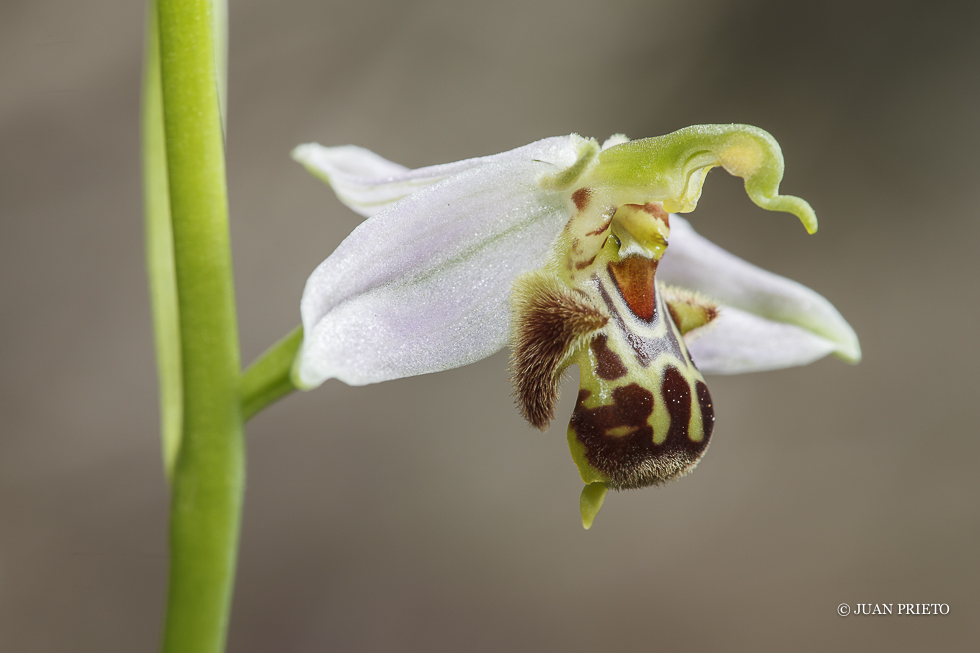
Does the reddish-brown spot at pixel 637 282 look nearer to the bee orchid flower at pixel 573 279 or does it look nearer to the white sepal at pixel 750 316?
the bee orchid flower at pixel 573 279

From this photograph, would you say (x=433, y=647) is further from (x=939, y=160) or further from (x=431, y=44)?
(x=939, y=160)

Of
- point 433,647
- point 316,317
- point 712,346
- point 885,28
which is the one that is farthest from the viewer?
point 885,28

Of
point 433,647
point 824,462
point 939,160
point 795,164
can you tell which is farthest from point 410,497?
point 939,160

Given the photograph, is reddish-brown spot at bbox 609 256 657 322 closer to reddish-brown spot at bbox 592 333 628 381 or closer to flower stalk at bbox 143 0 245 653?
reddish-brown spot at bbox 592 333 628 381

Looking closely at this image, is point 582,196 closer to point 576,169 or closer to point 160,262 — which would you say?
point 576,169

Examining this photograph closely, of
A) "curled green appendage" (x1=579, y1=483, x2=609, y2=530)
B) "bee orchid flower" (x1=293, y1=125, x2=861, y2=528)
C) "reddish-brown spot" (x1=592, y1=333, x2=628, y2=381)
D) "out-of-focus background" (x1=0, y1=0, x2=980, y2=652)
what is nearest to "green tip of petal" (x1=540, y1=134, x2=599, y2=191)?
"bee orchid flower" (x1=293, y1=125, x2=861, y2=528)
